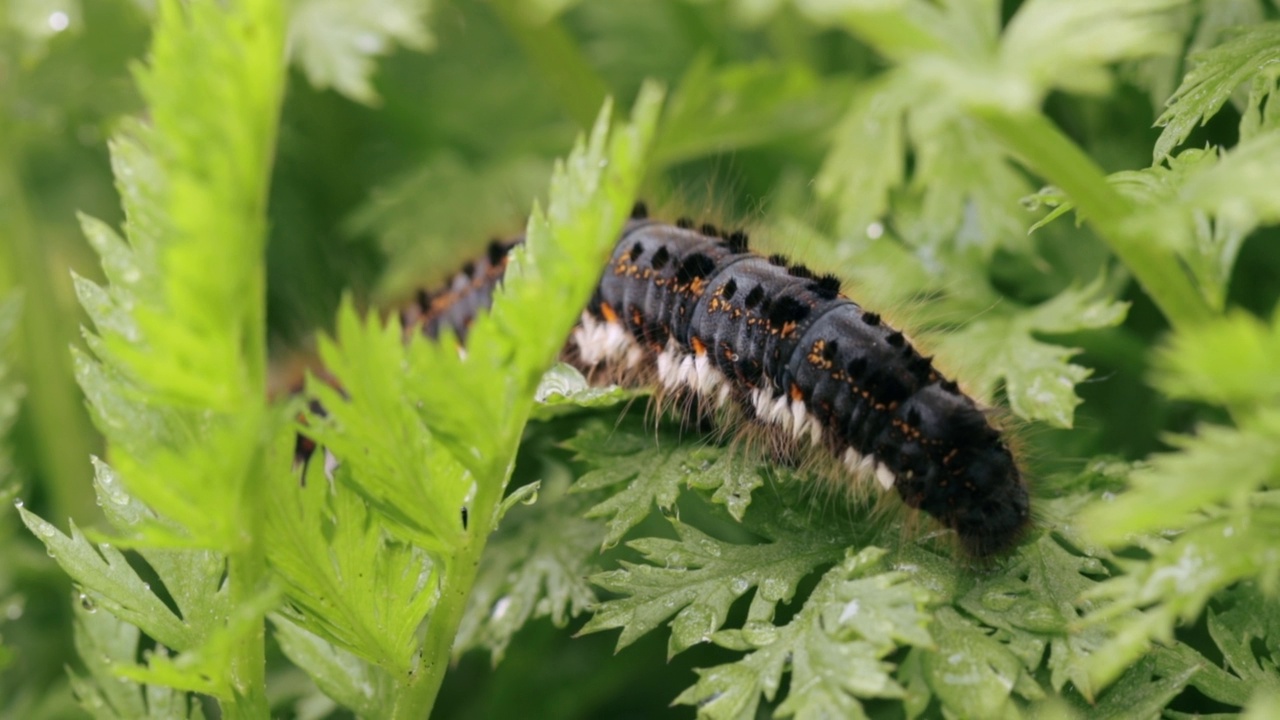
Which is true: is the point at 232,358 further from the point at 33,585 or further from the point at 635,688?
the point at 33,585

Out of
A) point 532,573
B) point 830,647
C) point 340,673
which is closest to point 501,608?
point 532,573

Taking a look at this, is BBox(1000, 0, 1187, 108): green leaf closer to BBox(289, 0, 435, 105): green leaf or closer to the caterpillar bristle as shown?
the caterpillar bristle

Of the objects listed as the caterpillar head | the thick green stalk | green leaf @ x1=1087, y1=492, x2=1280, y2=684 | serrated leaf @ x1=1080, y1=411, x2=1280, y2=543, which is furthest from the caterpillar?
the thick green stalk

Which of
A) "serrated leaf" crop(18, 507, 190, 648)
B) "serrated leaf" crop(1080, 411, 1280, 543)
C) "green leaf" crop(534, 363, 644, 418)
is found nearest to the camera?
"serrated leaf" crop(1080, 411, 1280, 543)

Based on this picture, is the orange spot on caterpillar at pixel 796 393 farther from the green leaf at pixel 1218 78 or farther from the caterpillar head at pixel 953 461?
the green leaf at pixel 1218 78

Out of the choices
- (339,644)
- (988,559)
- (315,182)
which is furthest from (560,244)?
(315,182)

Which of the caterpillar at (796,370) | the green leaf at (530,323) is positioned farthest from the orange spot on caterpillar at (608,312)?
the green leaf at (530,323)
